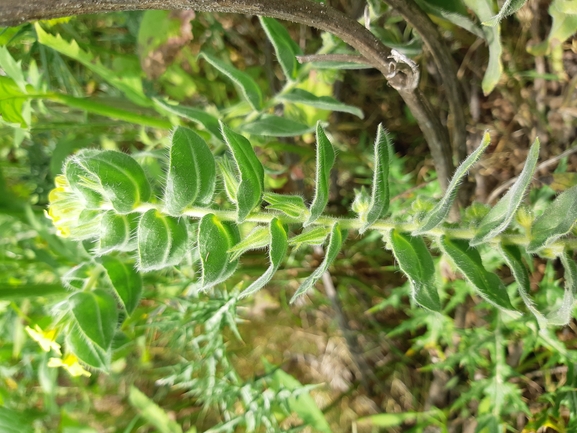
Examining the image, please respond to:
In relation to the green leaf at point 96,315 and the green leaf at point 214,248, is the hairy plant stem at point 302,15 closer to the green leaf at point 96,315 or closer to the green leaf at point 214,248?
the green leaf at point 214,248

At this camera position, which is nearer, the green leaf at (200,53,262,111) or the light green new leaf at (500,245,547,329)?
the light green new leaf at (500,245,547,329)

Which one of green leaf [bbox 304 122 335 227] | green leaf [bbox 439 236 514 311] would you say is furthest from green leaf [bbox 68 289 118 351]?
green leaf [bbox 439 236 514 311]

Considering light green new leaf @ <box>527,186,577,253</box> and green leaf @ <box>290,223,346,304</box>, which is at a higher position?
light green new leaf @ <box>527,186,577,253</box>

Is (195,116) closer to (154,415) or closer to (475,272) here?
(475,272)

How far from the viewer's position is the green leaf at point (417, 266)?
113 centimetres

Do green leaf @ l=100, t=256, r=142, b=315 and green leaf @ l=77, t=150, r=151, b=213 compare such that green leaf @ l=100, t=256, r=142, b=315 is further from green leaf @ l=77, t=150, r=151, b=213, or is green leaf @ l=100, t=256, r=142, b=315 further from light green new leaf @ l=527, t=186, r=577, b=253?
light green new leaf @ l=527, t=186, r=577, b=253

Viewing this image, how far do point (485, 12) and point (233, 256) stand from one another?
33.6 inches

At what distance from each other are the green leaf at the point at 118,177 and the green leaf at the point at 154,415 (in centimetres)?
141

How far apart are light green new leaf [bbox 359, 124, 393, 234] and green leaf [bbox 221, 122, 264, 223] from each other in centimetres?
25

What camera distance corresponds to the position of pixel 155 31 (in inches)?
81.0

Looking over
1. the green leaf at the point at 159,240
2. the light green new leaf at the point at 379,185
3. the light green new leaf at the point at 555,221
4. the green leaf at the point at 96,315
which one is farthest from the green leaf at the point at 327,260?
the green leaf at the point at 96,315

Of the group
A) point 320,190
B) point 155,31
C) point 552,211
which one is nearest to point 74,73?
point 155,31

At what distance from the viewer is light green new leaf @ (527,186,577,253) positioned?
38.8 inches

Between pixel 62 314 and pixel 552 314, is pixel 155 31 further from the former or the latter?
pixel 552 314
